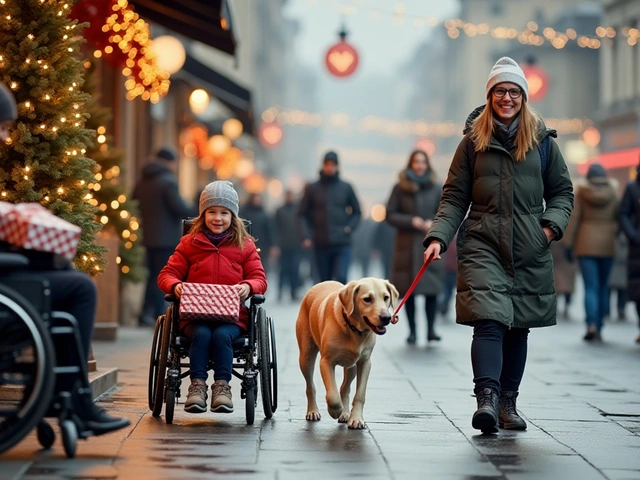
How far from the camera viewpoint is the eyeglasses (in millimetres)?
8195

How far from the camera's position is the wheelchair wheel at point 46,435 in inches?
265

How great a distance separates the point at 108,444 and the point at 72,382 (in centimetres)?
69

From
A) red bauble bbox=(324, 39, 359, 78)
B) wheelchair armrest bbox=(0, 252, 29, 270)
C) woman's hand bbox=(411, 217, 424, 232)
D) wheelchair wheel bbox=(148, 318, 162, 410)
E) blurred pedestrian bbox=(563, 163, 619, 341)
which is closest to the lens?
wheelchair armrest bbox=(0, 252, 29, 270)

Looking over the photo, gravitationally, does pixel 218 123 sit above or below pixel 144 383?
above

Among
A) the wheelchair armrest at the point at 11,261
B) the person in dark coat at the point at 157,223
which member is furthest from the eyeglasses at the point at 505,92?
the person in dark coat at the point at 157,223

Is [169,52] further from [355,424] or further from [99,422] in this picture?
[99,422]

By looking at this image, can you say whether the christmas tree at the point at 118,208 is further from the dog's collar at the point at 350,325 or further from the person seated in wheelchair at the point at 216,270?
the dog's collar at the point at 350,325

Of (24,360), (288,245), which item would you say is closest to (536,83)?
(288,245)

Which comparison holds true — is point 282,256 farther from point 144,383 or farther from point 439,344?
point 144,383

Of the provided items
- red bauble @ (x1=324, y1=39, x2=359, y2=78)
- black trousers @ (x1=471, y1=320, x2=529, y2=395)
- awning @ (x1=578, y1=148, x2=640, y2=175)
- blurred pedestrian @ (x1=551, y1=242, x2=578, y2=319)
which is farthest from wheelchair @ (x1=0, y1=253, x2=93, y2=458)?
awning @ (x1=578, y1=148, x2=640, y2=175)

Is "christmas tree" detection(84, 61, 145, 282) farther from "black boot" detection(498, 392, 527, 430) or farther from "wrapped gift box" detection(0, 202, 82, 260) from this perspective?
"wrapped gift box" detection(0, 202, 82, 260)

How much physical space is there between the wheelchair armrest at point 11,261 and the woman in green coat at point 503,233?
2.54 m

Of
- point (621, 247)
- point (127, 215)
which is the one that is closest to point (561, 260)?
point (621, 247)

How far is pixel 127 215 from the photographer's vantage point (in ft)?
46.7
